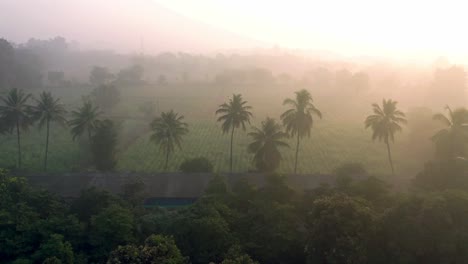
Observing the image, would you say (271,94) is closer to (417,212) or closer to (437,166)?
(437,166)

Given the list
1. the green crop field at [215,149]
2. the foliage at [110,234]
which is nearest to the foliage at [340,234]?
the foliage at [110,234]

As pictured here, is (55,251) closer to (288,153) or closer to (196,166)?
(196,166)

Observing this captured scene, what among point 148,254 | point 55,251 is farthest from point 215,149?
point 148,254

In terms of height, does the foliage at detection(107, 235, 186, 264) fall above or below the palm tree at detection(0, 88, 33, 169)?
below

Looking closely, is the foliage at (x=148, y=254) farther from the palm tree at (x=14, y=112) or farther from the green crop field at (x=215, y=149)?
the palm tree at (x=14, y=112)

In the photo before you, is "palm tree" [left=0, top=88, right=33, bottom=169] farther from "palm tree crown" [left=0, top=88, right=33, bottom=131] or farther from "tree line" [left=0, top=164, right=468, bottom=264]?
"tree line" [left=0, top=164, right=468, bottom=264]

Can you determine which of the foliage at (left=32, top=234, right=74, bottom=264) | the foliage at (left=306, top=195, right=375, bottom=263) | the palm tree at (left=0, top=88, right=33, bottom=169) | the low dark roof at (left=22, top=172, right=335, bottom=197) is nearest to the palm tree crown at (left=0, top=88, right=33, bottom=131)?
the palm tree at (left=0, top=88, right=33, bottom=169)
